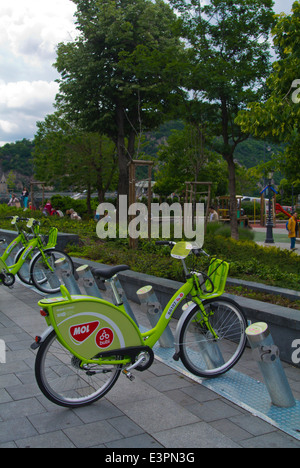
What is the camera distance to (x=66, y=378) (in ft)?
13.8

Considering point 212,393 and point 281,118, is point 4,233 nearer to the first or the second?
point 281,118

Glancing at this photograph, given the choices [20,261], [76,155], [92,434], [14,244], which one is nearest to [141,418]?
[92,434]

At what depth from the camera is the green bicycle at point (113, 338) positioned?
12.9 ft

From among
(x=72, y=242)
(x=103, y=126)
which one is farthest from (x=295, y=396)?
(x=103, y=126)

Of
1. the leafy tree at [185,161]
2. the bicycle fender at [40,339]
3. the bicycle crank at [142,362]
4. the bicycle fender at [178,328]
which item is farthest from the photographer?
the leafy tree at [185,161]

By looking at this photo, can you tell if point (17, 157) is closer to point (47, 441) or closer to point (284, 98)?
point (284, 98)

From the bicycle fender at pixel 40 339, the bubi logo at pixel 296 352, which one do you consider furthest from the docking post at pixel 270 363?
the bicycle fender at pixel 40 339

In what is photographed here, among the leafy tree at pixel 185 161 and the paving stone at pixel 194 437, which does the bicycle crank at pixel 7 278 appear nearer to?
the paving stone at pixel 194 437

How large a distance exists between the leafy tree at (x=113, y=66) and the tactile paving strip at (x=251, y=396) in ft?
54.3

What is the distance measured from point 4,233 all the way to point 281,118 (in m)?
9.27

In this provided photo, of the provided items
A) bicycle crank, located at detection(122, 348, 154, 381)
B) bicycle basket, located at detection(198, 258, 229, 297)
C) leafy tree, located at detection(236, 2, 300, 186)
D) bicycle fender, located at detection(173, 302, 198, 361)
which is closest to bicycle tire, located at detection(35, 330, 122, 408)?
bicycle crank, located at detection(122, 348, 154, 381)

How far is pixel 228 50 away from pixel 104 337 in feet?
47.9

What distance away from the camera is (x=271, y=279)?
7523 millimetres

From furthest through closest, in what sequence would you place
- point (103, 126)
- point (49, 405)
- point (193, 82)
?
point (103, 126), point (193, 82), point (49, 405)
